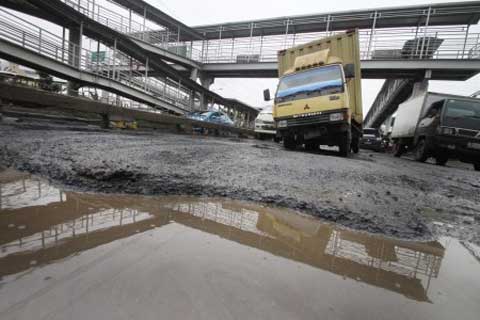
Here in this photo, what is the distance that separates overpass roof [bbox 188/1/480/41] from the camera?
701 inches

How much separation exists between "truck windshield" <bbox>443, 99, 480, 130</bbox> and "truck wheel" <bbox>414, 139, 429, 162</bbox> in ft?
3.25

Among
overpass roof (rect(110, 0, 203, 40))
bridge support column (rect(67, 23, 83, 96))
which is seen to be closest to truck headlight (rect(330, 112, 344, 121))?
bridge support column (rect(67, 23, 83, 96))

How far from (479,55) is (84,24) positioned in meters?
23.9

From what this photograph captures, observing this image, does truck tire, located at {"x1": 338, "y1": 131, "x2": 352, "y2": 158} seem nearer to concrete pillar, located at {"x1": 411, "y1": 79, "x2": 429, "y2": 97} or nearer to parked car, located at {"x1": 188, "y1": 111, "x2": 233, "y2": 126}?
parked car, located at {"x1": 188, "y1": 111, "x2": 233, "y2": 126}

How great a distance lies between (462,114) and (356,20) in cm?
1690

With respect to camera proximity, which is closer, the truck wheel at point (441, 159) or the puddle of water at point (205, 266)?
the puddle of water at point (205, 266)

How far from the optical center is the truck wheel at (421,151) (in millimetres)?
8227

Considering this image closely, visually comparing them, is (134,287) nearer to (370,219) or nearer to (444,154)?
(370,219)

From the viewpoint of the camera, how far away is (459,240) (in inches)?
66.5

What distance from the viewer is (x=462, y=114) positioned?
7508 millimetres

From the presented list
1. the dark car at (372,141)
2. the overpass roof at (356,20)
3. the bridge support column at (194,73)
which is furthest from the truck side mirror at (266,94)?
the bridge support column at (194,73)

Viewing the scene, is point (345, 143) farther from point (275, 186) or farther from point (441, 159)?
point (275, 186)

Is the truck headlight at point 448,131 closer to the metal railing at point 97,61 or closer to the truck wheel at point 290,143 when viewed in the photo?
the truck wheel at point 290,143

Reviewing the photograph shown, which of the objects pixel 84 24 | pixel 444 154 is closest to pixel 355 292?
pixel 444 154
